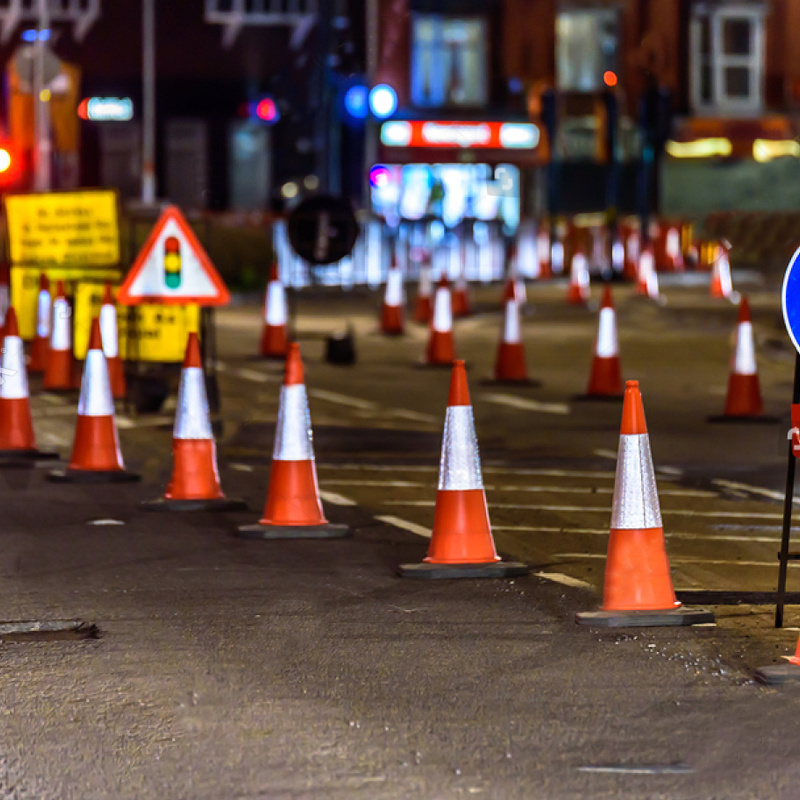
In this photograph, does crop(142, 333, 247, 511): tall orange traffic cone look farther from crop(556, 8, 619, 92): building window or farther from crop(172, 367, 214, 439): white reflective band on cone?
crop(556, 8, 619, 92): building window

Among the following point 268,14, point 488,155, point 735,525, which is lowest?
point 735,525

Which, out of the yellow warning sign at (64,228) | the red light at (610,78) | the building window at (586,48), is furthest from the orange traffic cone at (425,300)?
the building window at (586,48)

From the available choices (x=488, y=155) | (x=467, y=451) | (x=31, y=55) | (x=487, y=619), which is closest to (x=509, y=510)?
(x=467, y=451)

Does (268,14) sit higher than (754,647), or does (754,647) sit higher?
(268,14)

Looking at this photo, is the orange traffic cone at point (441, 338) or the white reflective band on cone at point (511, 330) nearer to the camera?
the white reflective band on cone at point (511, 330)

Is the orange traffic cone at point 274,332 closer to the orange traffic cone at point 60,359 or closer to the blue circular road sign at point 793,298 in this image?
the orange traffic cone at point 60,359

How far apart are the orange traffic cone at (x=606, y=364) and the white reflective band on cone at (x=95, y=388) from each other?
5.98 m

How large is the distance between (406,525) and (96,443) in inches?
92.1

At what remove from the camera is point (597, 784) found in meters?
5.29

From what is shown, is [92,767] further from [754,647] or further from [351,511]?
[351,511]

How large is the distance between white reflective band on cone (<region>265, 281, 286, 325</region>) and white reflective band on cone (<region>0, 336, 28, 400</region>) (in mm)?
7093

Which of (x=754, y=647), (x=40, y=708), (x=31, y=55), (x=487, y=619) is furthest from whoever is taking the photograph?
(x=31, y=55)

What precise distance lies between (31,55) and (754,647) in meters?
24.9

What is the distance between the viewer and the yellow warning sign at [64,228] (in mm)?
15531
